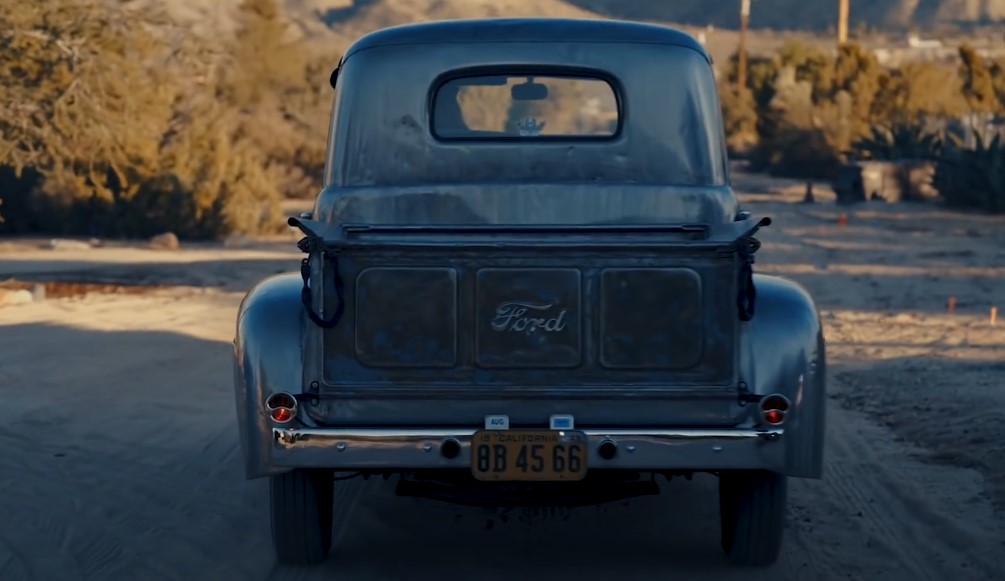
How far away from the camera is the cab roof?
644 cm

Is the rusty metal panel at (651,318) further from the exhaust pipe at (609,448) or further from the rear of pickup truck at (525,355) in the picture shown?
the exhaust pipe at (609,448)

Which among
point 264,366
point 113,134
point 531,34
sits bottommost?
point 113,134

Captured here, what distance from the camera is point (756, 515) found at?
5719mm

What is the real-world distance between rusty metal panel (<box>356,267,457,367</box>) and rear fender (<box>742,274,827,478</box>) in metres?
1.03

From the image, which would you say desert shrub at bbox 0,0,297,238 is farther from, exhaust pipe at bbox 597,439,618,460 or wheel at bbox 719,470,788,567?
exhaust pipe at bbox 597,439,618,460

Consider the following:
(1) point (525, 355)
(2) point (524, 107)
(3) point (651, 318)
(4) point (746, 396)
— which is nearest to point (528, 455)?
(1) point (525, 355)

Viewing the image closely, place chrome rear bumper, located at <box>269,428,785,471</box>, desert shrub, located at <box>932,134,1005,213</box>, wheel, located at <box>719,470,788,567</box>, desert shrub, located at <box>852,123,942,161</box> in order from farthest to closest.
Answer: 1. desert shrub, located at <box>852,123,942,161</box>
2. desert shrub, located at <box>932,134,1005,213</box>
3. wheel, located at <box>719,470,788,567</box>
4. chrome rear bumper, located at <box>269,428,785,471</box>

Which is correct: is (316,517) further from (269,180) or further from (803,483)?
(269,180)

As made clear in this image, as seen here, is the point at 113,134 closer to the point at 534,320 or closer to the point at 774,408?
the point at 534,320

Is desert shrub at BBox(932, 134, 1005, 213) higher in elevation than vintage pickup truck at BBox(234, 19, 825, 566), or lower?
lower

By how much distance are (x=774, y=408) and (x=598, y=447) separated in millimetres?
617

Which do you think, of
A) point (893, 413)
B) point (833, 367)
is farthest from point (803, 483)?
point (833, 367)

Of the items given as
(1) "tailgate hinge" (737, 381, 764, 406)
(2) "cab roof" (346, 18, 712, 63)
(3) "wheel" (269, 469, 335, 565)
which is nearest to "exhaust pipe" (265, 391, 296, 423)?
(3) "wheel" (269, 469, 335, 565)

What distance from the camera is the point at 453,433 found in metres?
5.24
